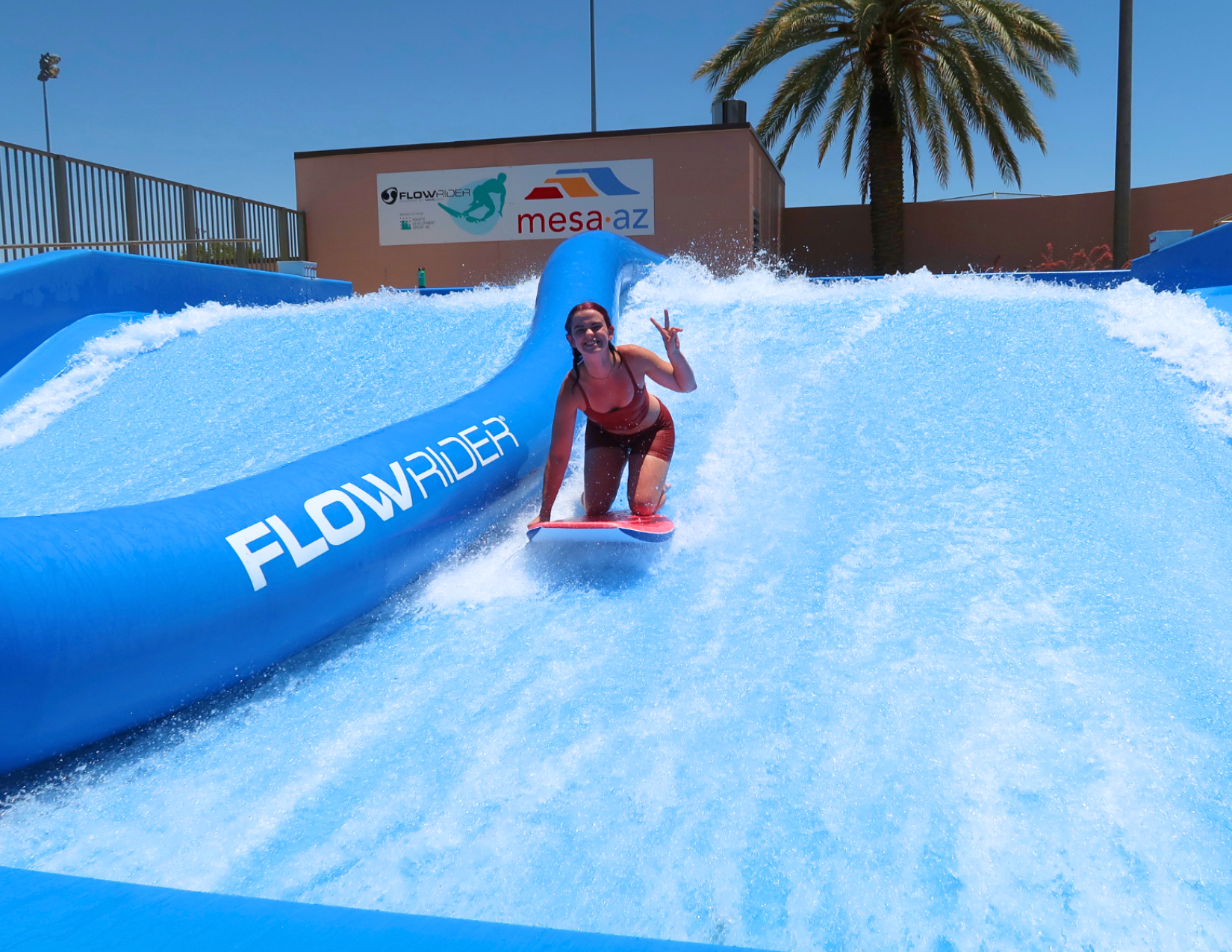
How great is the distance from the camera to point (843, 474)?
12.0 feet

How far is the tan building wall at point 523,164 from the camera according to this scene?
43.0 feet

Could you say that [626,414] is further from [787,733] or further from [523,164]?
[523,164]

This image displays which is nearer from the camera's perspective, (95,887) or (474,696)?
(95,887)

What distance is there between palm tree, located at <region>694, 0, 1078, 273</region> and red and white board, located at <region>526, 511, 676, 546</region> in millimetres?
→ 10510

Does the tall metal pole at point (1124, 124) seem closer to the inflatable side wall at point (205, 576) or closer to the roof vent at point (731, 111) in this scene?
the roof vent at point (731, 111)

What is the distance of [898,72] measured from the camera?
12.0 metres

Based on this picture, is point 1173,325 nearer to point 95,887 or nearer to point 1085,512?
point 1085,512

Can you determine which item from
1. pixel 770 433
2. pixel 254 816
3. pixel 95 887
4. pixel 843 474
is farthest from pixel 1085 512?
pixel 95 887

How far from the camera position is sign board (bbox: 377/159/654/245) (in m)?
13.3

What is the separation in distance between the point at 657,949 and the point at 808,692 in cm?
110

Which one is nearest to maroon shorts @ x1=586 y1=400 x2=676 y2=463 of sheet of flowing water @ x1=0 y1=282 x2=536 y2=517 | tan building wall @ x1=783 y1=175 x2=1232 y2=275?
sheet of flowing water @ x1=0 y1=282 x2=536 y2=517

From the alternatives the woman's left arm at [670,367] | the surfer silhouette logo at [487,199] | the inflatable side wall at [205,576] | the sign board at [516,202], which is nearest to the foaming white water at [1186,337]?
the woman's left arm at [670,367]

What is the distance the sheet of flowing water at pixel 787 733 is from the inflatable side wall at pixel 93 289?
3.63 metres

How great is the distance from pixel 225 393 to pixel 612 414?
2836mm
